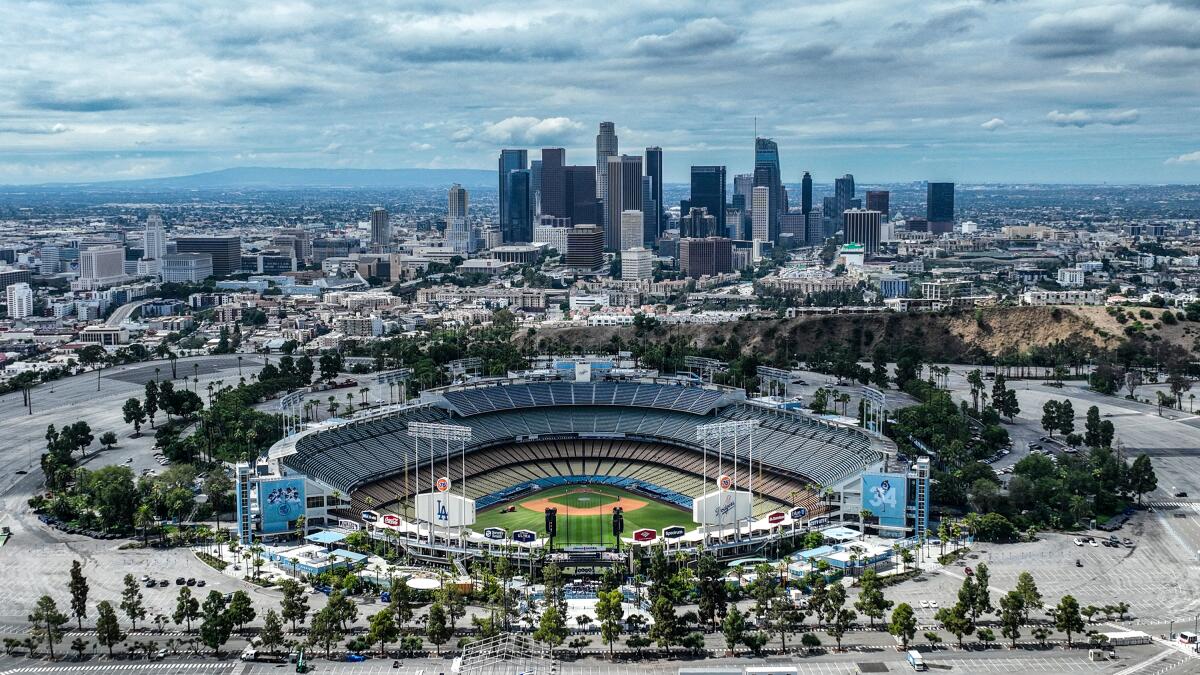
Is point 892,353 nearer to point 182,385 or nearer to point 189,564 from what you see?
point 182,385

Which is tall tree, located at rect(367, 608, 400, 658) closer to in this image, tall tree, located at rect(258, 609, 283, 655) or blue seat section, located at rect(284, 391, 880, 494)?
tall tree, located at rect(258, 609, 283, 655)

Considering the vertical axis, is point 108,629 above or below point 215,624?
below

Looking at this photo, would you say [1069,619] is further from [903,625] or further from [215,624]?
[215,624]

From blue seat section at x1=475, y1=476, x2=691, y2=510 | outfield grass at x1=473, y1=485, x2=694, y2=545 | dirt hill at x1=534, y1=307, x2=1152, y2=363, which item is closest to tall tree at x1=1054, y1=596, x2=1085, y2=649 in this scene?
outfield grass at x1=473, y1=485, x2=694, y2=545

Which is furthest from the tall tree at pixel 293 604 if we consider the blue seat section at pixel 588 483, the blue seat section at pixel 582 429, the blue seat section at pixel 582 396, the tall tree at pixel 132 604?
the blue seat section at pixel 582 396

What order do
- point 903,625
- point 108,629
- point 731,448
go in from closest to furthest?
1. point 108,629
2. point 903,625
3. point 731,448

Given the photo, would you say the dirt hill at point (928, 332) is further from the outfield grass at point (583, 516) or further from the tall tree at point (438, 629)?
the tall tree at point (438, 629)

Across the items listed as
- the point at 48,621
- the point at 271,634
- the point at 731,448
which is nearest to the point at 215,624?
the point at 271,634
